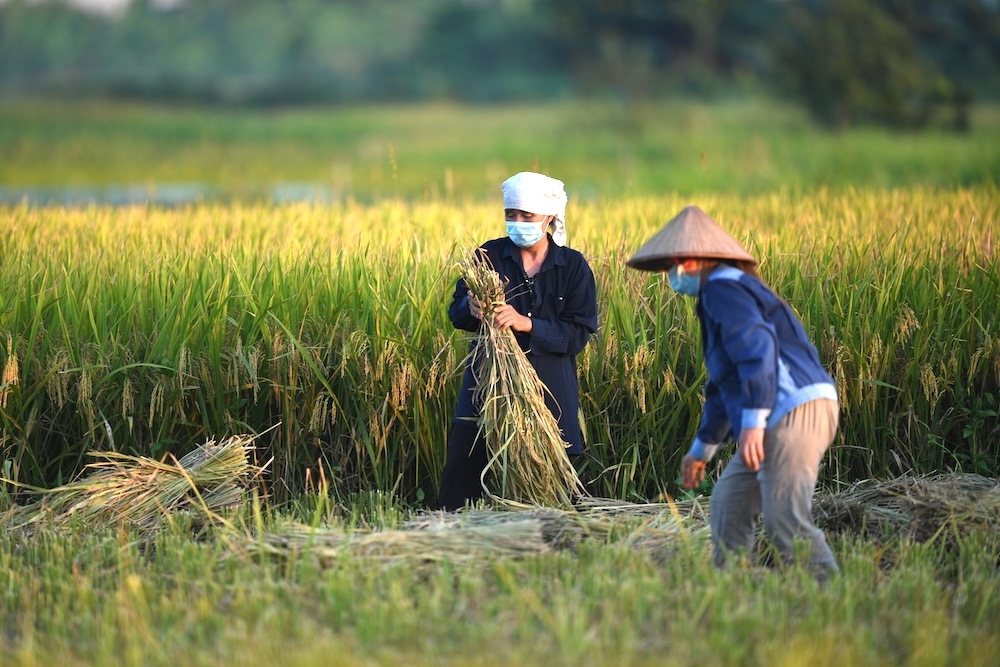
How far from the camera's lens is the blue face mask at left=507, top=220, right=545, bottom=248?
4.03 m

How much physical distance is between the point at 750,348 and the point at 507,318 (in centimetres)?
97

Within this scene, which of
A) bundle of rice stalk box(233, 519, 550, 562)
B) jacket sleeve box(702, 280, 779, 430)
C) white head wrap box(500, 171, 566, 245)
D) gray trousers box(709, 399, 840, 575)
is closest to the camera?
jacket sleeve box(702, 280, 779, 430)

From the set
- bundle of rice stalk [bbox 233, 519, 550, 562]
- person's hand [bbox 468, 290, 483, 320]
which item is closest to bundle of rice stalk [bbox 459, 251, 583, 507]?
person's hand [bbox 468, 290, 483, 320]

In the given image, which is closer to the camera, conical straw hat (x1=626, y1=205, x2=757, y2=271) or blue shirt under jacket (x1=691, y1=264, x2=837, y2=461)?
blue shirt under jacket (x1=691, y1=264, x2=837, y2=461)

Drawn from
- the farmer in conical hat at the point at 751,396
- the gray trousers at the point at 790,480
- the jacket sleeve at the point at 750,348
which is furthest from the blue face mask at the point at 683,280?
the gray trousers at the point at 790,480

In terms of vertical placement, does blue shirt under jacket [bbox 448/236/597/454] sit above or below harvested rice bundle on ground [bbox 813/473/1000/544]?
above

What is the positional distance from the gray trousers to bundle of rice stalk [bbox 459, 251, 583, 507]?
2.33 feet

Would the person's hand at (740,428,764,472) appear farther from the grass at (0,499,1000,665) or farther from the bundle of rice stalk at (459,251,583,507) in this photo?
the bundle of rice stalk at (459,251,583,507)

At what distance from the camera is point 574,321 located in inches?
163

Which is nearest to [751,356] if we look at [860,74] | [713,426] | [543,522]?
[713,426]

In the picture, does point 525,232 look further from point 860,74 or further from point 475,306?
point 860,74

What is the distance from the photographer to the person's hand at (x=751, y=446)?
3258 mm

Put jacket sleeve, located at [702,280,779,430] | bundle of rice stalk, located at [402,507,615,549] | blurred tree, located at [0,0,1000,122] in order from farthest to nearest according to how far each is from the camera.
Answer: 1. blurred tree, located at [0,0,1000,122]
2. bundle of rice stalk, located at [402,507,615,549]
3. jacket sleeve, located at [702,280,779,430]

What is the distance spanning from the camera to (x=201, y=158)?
31031mm
